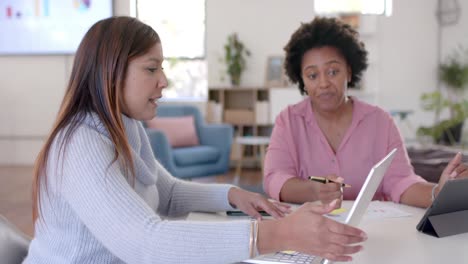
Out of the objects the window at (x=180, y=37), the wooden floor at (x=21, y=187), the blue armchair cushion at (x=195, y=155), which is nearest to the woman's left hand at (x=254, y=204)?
the wooden floor at (x=21, y=187)

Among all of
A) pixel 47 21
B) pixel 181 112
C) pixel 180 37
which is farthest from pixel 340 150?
pixel 47 21

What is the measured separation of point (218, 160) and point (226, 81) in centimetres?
199

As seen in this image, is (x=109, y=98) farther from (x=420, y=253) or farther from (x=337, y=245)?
(x=420, y=253)

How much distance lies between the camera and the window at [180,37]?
283 inches

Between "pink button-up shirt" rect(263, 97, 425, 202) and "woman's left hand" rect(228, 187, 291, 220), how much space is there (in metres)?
0.35

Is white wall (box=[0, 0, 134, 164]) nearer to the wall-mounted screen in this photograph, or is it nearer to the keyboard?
the wall-mounted screen

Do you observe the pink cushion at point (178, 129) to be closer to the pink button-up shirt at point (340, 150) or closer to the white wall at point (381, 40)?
the white wall at point (381, 40)

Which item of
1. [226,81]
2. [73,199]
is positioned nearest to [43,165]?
[73,199]

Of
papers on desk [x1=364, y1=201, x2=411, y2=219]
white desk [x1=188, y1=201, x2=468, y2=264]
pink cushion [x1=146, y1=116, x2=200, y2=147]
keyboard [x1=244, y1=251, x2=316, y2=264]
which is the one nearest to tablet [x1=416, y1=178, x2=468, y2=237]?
white desk [x1=188, y1=201, x2=468, y2=264]

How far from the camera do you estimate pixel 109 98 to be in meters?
1.07

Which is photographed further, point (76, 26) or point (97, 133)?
point (76, 26)

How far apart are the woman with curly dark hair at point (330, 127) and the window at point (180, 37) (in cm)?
522

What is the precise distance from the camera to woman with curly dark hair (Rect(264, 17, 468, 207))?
1.90 metres

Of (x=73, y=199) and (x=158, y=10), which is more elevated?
(x=158, y=10)
